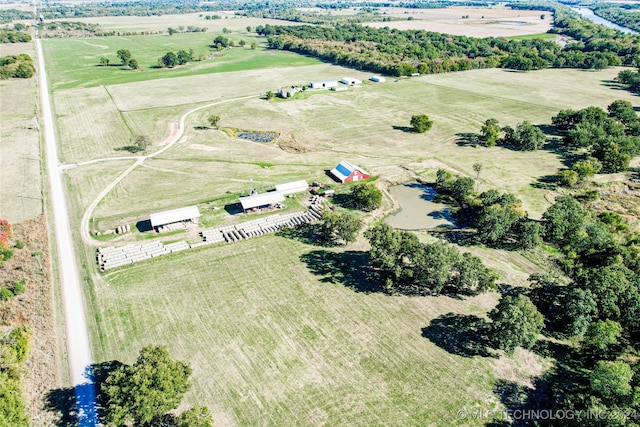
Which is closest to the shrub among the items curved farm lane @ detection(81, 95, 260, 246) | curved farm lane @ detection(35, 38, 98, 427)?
curved farm lane @ detection(35, 38, 98, 427)

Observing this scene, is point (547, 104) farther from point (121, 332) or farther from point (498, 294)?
point (121, 332)

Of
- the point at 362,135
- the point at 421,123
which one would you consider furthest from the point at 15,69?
the point at 421,123

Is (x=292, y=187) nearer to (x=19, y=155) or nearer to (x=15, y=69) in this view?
(x=19, y=155)

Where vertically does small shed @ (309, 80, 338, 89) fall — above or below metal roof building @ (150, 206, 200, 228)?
above

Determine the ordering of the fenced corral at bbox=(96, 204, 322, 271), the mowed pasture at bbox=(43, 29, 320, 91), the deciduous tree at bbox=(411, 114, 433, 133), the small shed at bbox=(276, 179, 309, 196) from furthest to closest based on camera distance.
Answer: the mowed pasture at bbox=(43, 29, 320, 91), the deciduous tree at bbox=(411, 114, 433, 133), the small shed at bbox=(276, 179, 309, 196), the fenced corral at bbox=(96, 204, 322, 271)

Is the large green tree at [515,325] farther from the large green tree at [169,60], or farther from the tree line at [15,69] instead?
the tree line at [15,69]

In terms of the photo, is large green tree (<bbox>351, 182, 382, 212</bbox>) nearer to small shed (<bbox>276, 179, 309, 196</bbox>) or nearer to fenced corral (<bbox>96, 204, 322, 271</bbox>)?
fenced corral (<bbox>96, 204, 322, 271</bbox>)
